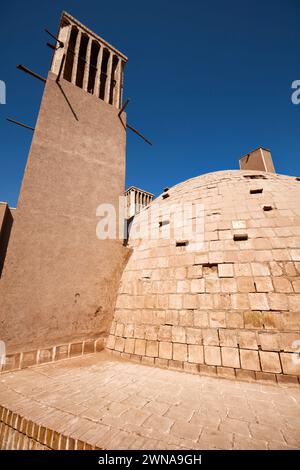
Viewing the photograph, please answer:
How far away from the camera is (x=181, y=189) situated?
992 centimetres

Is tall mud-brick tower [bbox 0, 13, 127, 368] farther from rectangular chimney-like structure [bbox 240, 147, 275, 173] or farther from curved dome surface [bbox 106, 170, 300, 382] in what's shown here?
rectangular chimney-like structure [bbox 240, 147, 275, 173]

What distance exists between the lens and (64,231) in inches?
253

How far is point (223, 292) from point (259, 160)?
11.0m

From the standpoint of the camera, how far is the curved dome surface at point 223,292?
15.1 ft

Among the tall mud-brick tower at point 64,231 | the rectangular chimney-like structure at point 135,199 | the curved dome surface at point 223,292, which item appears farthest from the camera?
the rectangular chimney-like structure at point 135,199

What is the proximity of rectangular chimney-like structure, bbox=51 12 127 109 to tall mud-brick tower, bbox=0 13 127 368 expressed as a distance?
8 cm

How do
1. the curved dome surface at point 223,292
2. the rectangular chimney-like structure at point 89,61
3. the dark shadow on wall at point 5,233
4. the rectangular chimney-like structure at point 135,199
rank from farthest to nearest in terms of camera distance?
1. the rectangular chimney-like structure at point 135,199
2. the rectangular chimney-like structure at point 89,61
3. the dark shadow on wall at point 5,233
4. the curved dome surface at point 223,292

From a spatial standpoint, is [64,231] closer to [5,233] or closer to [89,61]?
[5,233]

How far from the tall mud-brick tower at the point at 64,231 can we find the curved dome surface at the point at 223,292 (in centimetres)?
114

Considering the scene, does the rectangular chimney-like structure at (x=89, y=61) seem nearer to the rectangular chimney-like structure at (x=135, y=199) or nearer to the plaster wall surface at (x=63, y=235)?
the plaster wall surface at (x=63, y=235)

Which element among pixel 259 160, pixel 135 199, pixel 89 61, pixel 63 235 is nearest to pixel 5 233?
pixel 63 235

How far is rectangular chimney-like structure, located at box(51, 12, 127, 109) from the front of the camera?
29.0 ft

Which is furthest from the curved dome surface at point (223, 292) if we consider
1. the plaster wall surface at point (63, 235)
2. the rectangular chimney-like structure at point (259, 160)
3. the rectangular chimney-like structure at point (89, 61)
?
the rectangular chimney-like structure at point (89, 61)

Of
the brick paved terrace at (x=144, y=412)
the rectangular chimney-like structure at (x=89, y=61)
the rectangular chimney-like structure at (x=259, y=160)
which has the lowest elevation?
the brick paved terrace at (x=144, y=412)
